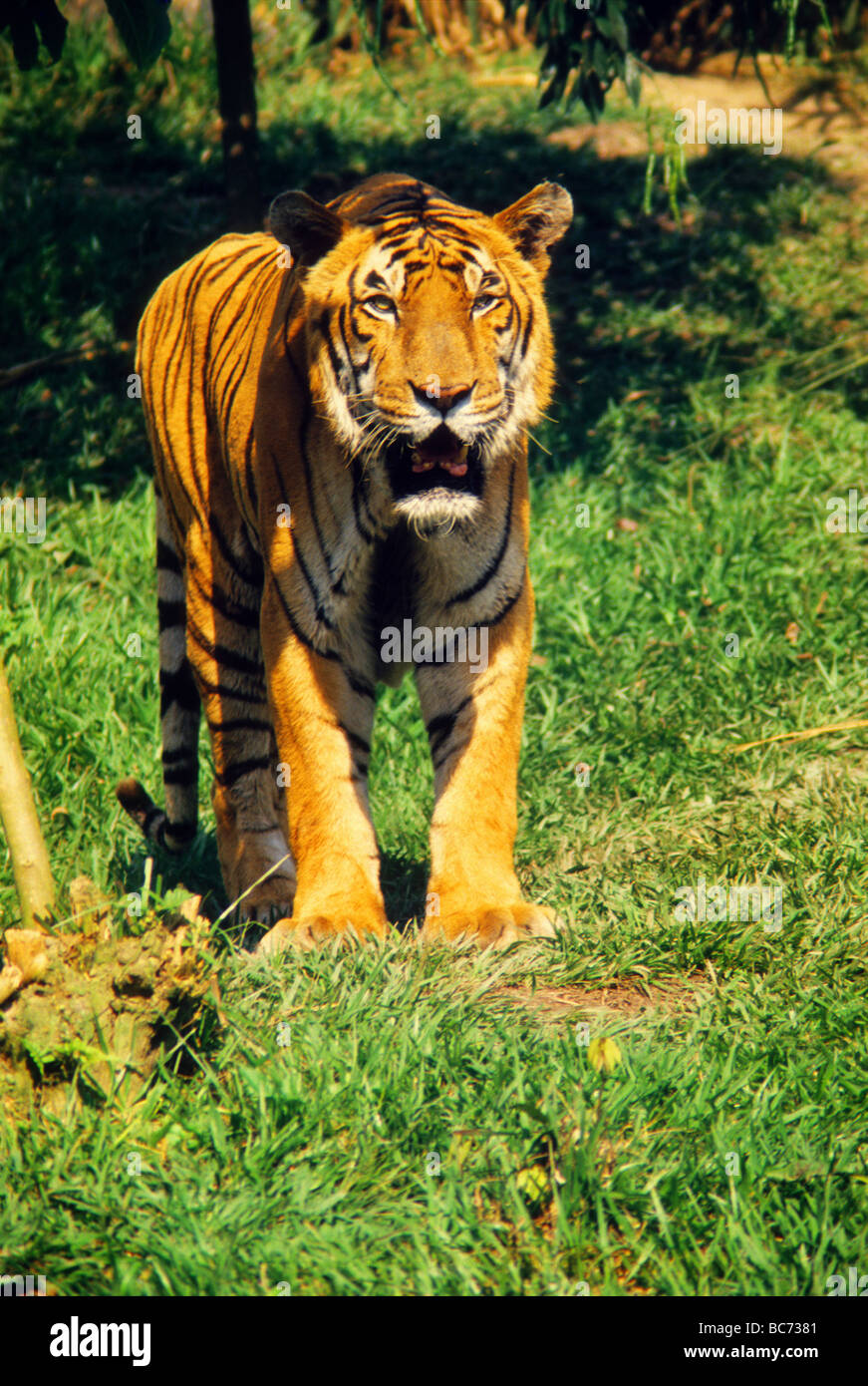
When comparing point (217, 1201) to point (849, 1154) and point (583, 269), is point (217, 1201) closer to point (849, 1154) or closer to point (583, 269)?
point (849, 1154)

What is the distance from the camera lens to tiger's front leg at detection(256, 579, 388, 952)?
2986mm

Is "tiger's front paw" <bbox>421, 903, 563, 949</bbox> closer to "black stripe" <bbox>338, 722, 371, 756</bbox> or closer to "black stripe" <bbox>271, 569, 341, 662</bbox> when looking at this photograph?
"black stripe" <bbox>338, 722, 371, 756</bbox>

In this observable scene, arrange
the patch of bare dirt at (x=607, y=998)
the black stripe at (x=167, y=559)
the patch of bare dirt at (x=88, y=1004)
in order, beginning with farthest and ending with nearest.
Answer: the black stripe at (x=167, y=559), the patch of bare dirt at (x=607, y=998), the patch of bare dirt at (x=88, y=1004)

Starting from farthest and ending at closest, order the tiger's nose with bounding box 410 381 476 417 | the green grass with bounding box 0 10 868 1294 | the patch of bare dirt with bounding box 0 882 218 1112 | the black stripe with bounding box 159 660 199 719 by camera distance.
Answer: the black stripe with bounding box 159 660 199 719, the tiger's nose with bounding box 410 381 476 417, the patch of bare dirt with bounding box 0 882 218 1112, the green grass with bounding box 0 10 868 1294

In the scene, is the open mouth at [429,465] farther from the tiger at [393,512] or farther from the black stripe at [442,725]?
the black stripe at [442,725]

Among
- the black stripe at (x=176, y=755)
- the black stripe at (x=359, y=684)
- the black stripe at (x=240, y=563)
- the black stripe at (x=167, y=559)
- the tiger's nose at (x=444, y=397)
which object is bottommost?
the black stripe at (x=176, y=755)

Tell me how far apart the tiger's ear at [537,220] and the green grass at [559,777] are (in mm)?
1516

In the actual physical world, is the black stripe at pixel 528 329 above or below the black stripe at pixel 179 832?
above

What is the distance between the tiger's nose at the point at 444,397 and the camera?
267cm

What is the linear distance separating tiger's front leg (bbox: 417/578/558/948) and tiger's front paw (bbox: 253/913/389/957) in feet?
0.47

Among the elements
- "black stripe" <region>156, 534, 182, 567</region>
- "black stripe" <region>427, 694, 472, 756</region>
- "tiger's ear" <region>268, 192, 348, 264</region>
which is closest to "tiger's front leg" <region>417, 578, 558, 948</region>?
"black stripe" <region>427, 694, 472, 756</region>

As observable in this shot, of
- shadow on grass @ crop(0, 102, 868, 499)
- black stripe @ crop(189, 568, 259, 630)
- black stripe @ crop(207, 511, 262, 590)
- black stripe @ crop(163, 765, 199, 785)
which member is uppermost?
shadow on grass @ crop(0, 102, 868, 499)

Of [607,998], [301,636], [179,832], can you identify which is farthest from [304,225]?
[607,998]

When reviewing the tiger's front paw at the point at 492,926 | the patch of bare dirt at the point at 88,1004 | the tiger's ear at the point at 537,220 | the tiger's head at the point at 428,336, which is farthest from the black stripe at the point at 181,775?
the tiger's ear at the point at 537,220
